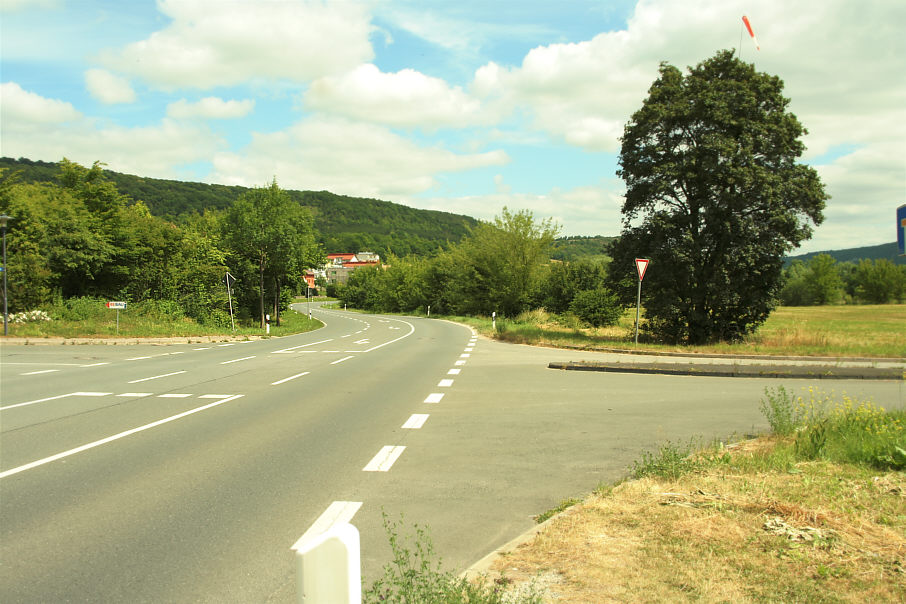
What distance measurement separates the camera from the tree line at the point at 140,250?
30.1 metres

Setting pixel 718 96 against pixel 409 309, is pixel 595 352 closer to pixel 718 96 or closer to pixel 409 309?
pixel 718 96

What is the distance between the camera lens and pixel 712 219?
73.0 ft

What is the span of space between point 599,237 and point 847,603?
581 feet

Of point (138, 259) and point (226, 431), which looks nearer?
point (226, 431)

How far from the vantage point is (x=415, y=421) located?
8.95m

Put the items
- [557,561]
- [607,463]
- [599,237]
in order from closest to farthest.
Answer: [557,561], [607,463], [599,237]

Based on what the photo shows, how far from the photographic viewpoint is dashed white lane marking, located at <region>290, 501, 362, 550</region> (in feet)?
14.6

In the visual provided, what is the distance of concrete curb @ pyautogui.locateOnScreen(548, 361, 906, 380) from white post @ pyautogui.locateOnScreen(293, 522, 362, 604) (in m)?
14.3

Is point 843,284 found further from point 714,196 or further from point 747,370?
point 747,370

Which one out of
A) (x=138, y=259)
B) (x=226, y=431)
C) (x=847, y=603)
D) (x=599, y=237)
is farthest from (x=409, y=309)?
(x=599, y=237)

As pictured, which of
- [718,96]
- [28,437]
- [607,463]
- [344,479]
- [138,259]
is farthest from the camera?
[138,259]

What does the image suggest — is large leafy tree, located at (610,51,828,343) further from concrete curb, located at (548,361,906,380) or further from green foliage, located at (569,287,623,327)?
green foliage, located at (569,287,623,327)

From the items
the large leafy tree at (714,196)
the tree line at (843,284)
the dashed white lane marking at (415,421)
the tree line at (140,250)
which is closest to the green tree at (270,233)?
the tree line at (140,250)

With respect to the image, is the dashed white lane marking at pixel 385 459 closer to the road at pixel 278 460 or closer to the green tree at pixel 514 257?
the road at pixel 278 460
